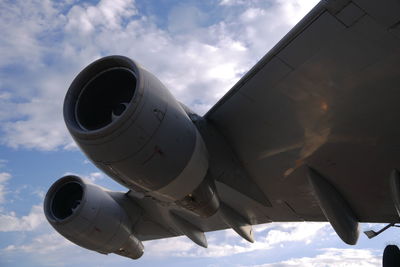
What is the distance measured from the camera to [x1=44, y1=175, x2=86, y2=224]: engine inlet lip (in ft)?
29.7

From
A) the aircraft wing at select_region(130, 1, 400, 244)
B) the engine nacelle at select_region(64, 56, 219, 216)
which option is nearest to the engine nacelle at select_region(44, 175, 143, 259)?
the aircraft wing at select_region(130, 1, 400, 244)

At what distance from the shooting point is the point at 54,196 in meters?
9.36

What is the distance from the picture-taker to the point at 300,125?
245 inches

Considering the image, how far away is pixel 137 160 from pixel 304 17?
3256 millimetres

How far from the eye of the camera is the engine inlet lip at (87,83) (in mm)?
5039

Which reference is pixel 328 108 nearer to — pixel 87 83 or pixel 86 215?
pixel 87 83

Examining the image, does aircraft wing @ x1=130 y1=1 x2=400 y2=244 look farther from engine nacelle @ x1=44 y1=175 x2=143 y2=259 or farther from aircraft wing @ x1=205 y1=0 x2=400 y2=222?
engine nacelle @ x1=44 y1=175 x2=143 y2=259

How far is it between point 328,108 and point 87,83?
13.5 feet

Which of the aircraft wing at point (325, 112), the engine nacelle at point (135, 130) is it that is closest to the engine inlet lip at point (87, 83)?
the engine nacelle at point (135, 130)

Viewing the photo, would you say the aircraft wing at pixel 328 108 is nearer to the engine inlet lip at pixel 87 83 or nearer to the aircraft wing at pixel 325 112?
the aircraft wing at pixel 325 112

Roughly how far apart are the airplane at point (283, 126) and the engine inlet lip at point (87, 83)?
0.7 inches

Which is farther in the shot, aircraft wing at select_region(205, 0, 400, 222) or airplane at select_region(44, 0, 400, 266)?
airplane at select_region(44, 0, 400, 266)

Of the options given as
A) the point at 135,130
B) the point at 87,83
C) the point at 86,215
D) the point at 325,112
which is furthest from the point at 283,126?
the point at 86,215

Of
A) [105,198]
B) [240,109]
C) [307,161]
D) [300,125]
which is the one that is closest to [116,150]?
[240,109]
